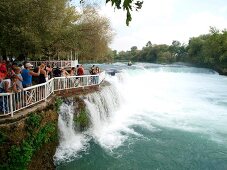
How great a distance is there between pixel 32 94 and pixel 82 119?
13.5 ft

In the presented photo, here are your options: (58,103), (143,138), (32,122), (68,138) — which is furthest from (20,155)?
(143,138)

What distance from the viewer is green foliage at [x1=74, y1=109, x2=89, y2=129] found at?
538 inches

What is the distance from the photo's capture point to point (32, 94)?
10.4 metres

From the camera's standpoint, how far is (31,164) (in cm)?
891

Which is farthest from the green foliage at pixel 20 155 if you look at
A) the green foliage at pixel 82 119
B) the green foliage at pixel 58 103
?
the green foliage at pixel 82 119

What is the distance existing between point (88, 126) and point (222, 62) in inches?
2715

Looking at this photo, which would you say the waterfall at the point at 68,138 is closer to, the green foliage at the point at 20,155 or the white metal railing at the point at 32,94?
the white metal railing at the point at 32,94

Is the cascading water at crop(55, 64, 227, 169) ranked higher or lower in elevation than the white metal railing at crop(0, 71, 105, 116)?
lower

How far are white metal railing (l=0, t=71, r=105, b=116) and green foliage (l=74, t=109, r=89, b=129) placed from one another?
1812 mm

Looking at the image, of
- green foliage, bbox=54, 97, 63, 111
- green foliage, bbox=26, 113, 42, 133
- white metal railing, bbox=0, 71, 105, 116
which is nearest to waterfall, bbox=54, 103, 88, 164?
green foliage, bbox=54, 97, 63, 111

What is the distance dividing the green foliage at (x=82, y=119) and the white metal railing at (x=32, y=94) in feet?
5.95

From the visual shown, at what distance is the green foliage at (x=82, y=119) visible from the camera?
44.8 ft

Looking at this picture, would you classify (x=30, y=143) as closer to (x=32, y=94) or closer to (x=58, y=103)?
(x=32, y=94)

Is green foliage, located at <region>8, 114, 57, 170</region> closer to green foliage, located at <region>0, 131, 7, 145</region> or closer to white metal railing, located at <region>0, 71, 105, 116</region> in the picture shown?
green foliage, located at <region>0, 131, 7, 145</region>
